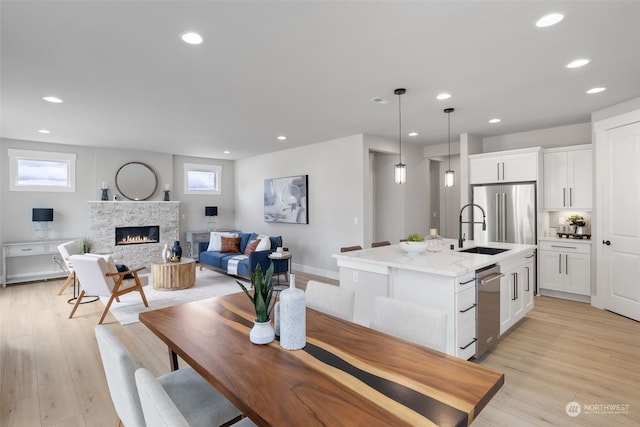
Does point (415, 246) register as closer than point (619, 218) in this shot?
Yes

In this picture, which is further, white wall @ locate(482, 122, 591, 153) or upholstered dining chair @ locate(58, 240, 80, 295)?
white wall @ locate(482, 122, 591, 153)

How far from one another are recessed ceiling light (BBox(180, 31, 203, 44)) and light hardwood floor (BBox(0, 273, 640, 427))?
2.70 meters

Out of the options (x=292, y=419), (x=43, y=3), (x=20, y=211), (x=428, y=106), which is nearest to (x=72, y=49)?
(x=43, y=3)

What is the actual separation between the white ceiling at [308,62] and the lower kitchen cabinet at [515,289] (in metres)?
1.89

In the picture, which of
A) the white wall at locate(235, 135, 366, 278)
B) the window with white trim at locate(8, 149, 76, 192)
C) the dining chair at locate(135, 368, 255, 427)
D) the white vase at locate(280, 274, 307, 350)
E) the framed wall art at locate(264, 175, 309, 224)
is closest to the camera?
the dining chair at locate(135, 368, 255, 427)

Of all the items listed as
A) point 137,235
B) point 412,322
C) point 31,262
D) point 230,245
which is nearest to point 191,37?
point 412,322

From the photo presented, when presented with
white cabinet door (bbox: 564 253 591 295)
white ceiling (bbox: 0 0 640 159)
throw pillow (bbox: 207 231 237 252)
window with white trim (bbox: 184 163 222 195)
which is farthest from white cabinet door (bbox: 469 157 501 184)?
window with white trim (bbox: 184 163 222 195)

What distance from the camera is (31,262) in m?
6.13

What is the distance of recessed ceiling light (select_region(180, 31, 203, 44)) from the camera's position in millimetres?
2340

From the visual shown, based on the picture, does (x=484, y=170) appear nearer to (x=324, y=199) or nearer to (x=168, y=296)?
(x=324, y=199)

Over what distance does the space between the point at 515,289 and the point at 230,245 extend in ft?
16.5

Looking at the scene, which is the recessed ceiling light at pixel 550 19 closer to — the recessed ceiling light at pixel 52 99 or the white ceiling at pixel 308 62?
the white ceiling at pixel 308 62

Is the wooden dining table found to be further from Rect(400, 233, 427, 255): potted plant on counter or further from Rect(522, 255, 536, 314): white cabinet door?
Rect(522, 255, 536, 314): white cabinet door

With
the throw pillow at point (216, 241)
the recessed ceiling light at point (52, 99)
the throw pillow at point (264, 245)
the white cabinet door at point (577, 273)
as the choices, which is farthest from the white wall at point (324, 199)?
the recessed ceiling light at point (52, 99)
